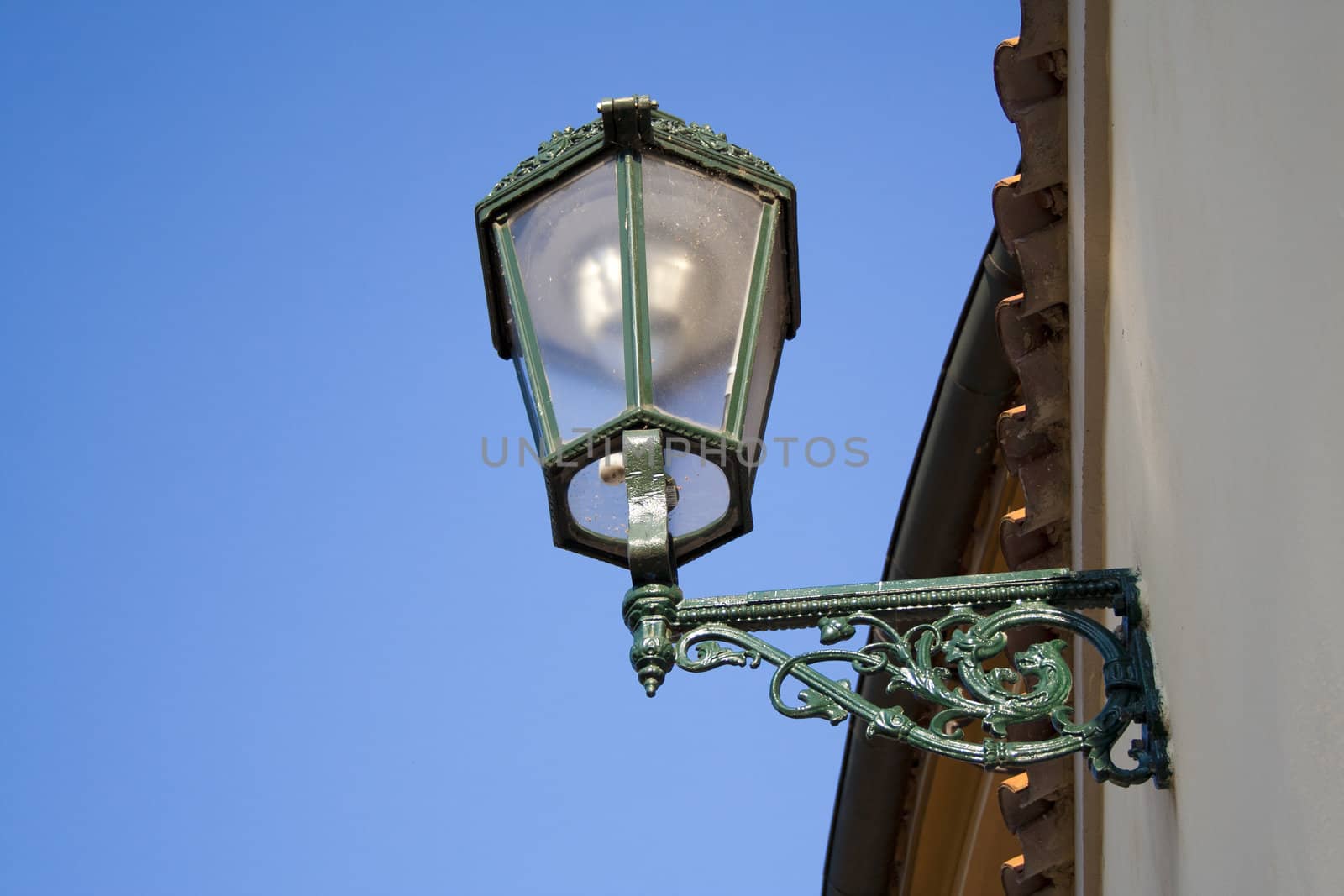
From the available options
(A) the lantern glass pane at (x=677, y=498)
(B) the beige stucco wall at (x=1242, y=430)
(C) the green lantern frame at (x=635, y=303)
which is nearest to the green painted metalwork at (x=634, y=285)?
(C) the green lantern frame at (x=635, y=303)

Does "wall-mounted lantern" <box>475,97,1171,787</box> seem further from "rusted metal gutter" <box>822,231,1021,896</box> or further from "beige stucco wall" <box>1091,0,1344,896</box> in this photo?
"rusted metal gutter" <box>822,231,1021,896</box>

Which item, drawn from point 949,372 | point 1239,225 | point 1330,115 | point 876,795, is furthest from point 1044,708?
point 876,795

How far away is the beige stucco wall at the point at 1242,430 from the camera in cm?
223

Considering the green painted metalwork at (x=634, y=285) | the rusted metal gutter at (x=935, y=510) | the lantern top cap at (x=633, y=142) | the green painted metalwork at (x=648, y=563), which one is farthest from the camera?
the rusted metal gutter at (x=935, y=510)

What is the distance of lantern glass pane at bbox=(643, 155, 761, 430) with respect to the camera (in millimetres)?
3387

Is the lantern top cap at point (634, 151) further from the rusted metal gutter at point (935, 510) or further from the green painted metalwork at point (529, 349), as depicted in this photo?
the rusted metal gutter at point (935, 510)

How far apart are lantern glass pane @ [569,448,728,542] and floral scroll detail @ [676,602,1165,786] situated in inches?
10.3

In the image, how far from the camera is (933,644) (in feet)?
10.5

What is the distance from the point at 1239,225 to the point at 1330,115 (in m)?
0.50

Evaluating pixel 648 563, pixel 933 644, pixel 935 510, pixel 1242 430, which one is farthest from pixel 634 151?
pixel 935 510

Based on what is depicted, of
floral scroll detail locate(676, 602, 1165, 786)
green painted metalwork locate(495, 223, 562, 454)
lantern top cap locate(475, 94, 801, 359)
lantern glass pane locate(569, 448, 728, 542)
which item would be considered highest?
lantern top cap locate(475, 94, 801, 359)

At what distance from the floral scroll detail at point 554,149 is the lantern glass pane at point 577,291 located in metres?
0.07

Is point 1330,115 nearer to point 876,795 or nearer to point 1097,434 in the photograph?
point 1097,434

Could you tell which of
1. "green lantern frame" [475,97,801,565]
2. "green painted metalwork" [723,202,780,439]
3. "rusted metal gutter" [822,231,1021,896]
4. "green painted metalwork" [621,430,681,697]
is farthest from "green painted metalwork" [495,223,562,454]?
"rusted metal gutter" [822,231,1021,896]
